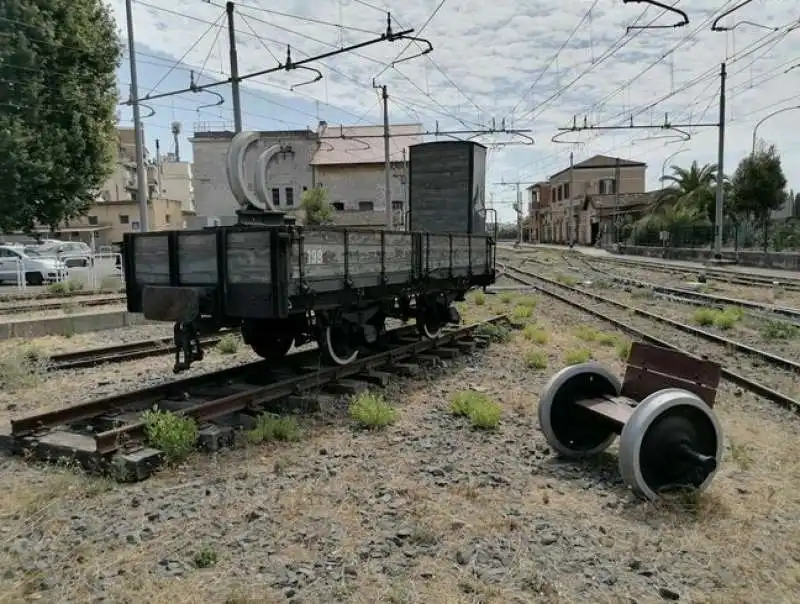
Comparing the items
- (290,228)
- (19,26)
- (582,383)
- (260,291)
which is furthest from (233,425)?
(19,26)

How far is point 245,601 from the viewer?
10.9 feet

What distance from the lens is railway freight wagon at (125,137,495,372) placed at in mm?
6711

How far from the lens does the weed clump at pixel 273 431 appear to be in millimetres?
5996

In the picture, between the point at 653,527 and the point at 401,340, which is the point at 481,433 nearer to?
the point at 653,527

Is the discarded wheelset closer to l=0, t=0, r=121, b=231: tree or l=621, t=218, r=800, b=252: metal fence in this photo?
l=0, t=0, r=121, b=231: tree

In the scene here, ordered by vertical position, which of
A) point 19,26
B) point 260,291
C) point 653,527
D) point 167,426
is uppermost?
point 19,26

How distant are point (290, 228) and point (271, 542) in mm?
3478

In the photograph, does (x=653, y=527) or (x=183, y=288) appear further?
(x=183, y=288)

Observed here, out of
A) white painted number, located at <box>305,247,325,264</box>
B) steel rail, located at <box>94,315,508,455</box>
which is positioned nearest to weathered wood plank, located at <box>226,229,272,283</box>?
white painted number, located at <box>305,247,325,264</box>

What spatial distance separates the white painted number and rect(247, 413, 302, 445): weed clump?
1812 millimetres

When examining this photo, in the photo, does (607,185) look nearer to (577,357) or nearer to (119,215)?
(119,215)

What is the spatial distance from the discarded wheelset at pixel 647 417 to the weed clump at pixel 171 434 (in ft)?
10.2

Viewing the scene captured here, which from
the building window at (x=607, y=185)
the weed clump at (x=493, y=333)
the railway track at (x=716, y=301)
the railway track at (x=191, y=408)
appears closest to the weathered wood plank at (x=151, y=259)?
the railway track at (x=191, y=408)

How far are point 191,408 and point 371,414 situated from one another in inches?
69.8
